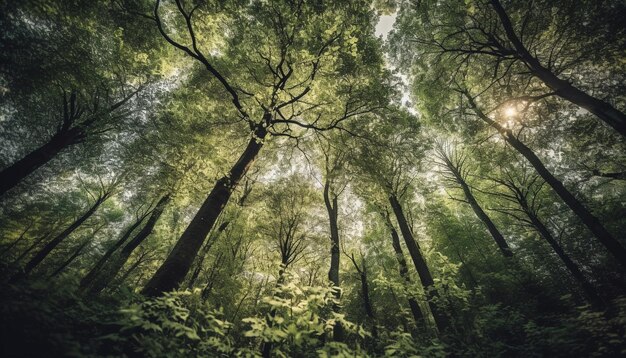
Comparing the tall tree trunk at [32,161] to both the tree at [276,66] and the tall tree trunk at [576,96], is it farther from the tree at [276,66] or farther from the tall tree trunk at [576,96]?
the tall tree trunk at [576,96]

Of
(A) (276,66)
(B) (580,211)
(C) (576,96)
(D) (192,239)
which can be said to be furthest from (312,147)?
(B) (580,211)

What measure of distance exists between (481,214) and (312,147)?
1023 centimetres

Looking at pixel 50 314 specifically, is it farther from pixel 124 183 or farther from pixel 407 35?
pixel 124 183

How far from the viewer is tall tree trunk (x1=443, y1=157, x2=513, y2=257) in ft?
43.1

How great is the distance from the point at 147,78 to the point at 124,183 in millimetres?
7494

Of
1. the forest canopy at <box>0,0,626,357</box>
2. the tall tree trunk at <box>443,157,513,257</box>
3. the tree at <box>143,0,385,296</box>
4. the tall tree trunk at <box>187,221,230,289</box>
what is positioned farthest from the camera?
the tall tree trunk at <box>443,157,513,257</box>

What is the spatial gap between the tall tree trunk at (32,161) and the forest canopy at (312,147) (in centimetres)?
6

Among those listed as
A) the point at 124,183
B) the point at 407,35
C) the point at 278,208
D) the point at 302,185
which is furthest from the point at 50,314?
the point at 124,183

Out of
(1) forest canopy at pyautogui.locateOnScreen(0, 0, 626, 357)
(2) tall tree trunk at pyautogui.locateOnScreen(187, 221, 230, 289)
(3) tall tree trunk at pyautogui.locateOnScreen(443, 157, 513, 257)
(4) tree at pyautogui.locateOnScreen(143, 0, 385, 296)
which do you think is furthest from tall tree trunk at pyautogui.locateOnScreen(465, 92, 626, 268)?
(2) tall tree trunk at pyautogui.locateOnScreen(187, 221, 230, 289)

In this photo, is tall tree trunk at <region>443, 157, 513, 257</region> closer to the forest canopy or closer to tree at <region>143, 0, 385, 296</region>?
the forest canopy

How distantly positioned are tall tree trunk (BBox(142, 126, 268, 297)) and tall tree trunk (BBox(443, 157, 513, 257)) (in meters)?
13.0

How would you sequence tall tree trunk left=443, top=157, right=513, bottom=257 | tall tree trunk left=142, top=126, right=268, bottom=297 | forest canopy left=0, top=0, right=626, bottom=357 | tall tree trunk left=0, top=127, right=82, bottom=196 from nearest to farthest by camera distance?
1. forest canopy left=0, top=0, right=626, bottom=357
2. tall tree trunk left=142, top=126, right=268, bottom=297
3. tall tree trunk left=0, top=127, right=82, bottom=196
4. tall tree trunk left=443, top=157, right=513, bottom=257

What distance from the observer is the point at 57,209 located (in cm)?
2030

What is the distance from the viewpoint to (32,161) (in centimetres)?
991
